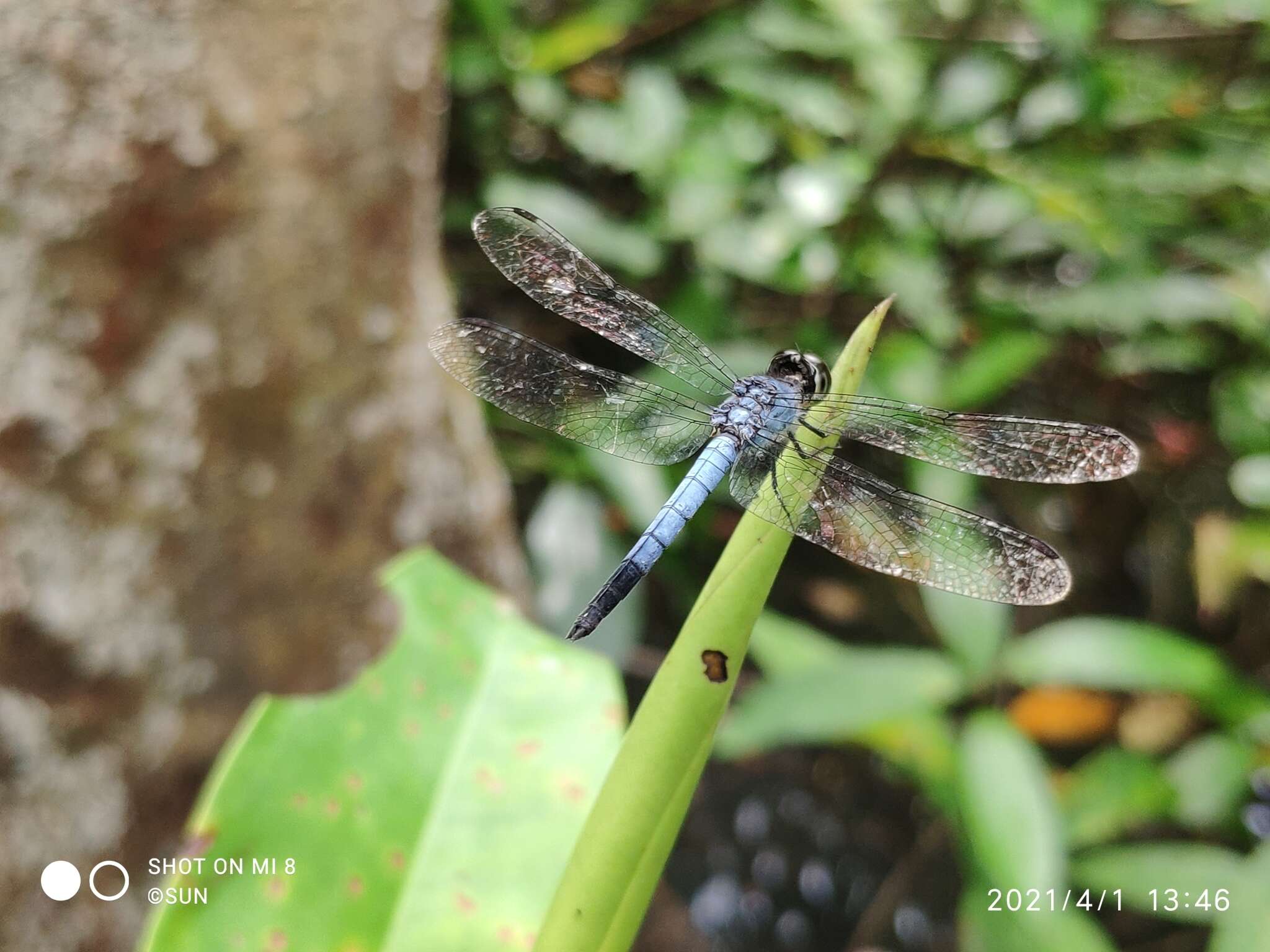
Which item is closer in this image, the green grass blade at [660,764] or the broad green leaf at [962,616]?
the green grass blade at [660,764]

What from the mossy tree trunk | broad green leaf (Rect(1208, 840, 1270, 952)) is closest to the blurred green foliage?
broad green leaf (Rect(1208, 840, 1270, 952))

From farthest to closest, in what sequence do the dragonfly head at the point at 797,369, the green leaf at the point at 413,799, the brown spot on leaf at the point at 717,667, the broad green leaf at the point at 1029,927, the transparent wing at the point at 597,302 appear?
the broad green leaf at the point at 1029,927 → the transparent wing at the point at 597,302 → the dragonfly head at the point at 797,369 → the green leaf at the point at 413,799 → the brown spot on leaf at the point at 717,667

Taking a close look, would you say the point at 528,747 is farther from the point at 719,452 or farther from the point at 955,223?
the point at 955,223

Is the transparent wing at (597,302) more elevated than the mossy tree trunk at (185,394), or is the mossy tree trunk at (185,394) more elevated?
the transparent wing at (597,302)

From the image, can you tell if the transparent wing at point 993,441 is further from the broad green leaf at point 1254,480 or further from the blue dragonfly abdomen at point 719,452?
the broad green leaf at point 1254,480

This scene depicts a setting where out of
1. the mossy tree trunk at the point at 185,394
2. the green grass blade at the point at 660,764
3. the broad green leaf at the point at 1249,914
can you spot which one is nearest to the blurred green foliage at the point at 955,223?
the broad green leaf at the point at 1249,914

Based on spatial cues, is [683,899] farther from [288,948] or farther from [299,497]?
[288,948]
